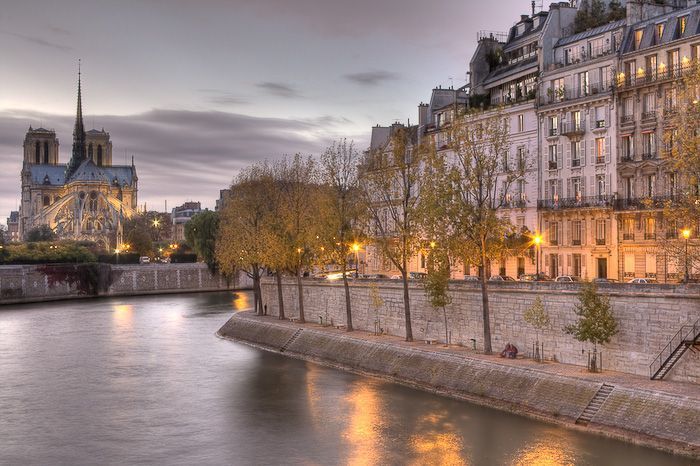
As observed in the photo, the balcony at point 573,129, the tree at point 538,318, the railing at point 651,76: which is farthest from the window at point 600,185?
the tree at point 538,318

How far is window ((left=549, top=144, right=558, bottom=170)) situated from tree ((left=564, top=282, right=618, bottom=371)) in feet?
88.3

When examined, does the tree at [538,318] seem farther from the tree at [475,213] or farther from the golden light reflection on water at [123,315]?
the golden light reflection on water at [123,315]

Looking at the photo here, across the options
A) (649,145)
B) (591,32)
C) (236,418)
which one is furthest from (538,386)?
(591,32)

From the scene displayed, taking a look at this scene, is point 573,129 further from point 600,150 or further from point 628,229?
point 628,229

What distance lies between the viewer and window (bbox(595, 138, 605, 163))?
6035cm

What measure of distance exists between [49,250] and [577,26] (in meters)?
80.3

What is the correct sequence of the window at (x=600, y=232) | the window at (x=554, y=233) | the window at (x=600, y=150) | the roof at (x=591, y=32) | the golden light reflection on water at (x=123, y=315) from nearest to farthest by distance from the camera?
the window at (x=600, y=150), the roof at (x=591, y=32), the window at (x=600, y=232), the window at (x=554, y=233), the golden light reflection on water at (x=123, y=315)

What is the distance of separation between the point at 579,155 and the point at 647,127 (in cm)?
606

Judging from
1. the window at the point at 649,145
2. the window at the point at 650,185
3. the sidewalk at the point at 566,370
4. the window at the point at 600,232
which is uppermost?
the window at the point at 649,145

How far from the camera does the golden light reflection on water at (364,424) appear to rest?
32594mm

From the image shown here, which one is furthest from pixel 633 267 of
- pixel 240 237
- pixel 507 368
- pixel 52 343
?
pixel 52 343

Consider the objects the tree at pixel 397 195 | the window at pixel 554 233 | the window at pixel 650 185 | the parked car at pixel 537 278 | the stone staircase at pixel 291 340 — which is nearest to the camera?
the tree at pixel 397 195

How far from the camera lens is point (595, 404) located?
114 ft

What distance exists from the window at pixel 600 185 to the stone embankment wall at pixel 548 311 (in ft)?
53.8
